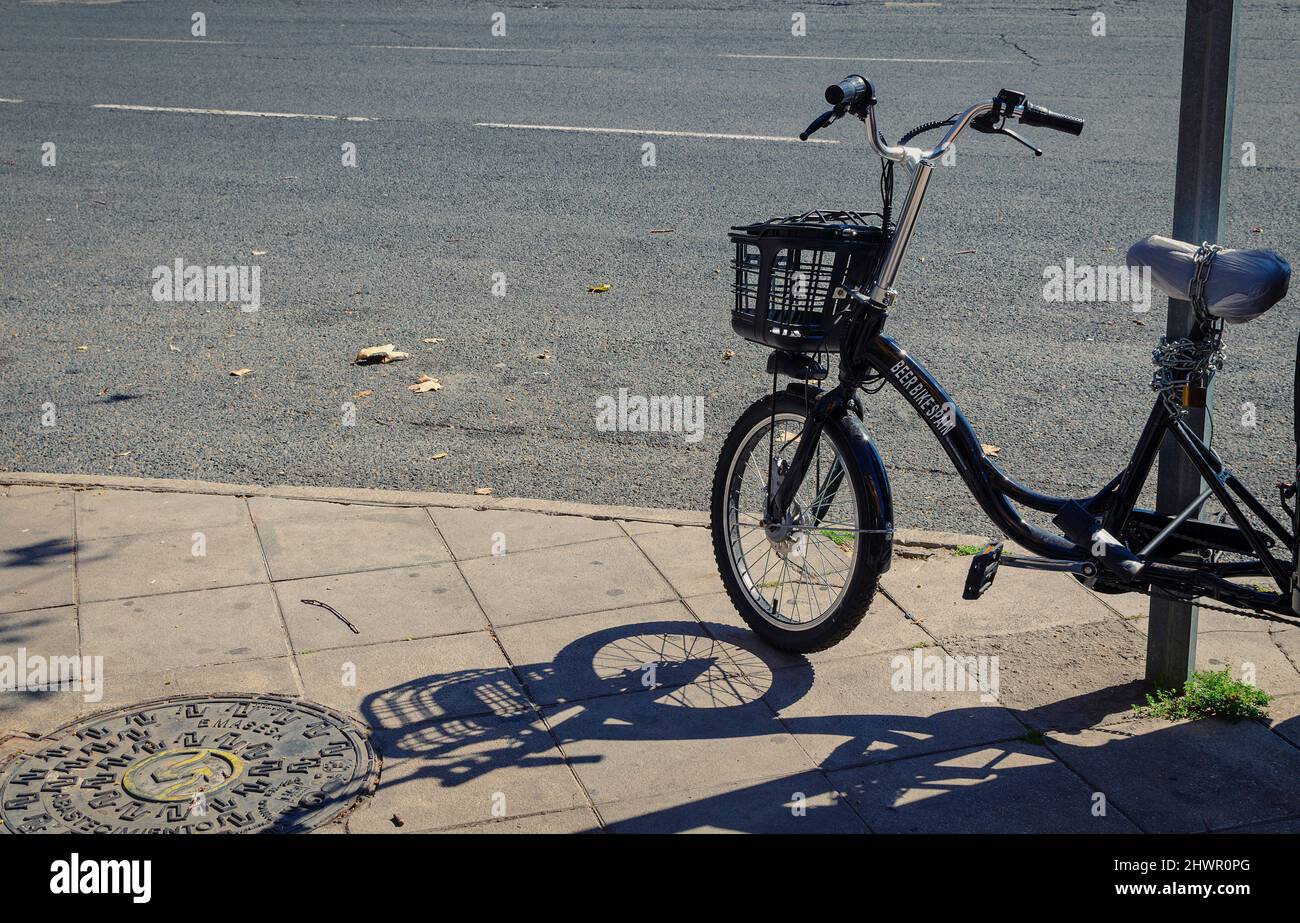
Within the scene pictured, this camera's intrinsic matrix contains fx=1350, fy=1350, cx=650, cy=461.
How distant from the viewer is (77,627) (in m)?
4.72

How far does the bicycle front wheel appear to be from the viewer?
4.33m

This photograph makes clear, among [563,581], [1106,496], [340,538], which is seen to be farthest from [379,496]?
[1106,496]

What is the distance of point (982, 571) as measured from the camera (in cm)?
407

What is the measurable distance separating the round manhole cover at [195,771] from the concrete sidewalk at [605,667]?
0.33ft

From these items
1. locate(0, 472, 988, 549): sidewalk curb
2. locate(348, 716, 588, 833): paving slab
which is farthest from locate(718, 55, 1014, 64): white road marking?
locate(348, 716, 588, 833): paving slab

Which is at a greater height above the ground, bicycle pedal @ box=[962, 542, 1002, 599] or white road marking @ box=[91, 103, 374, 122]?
white road marking @ box=[91, 103, 374, 122]

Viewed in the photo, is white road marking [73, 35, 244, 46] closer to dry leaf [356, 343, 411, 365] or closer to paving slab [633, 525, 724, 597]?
dry leaf [356, 343, 411, 365]

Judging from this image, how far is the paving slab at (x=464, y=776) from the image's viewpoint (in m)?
3.72

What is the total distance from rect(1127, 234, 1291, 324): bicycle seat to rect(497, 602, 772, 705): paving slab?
1.77 metres

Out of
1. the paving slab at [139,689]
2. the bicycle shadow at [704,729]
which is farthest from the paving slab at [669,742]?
the paving slab at [139,689]

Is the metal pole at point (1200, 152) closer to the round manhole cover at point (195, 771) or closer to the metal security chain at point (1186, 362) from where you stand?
the metal security chain at point (1186, 362)

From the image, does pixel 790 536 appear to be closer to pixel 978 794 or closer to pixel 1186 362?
pixel 978 794
